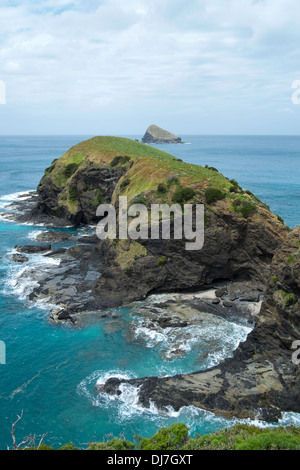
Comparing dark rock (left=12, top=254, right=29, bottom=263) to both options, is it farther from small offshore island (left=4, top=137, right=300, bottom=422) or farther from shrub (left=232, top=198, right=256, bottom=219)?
shrub (left=232, top=198, right=256, bottom=219)

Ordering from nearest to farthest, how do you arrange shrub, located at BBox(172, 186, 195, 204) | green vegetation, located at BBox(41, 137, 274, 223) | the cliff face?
1. the cliff face
2. shrub, located at BBox(172, 186, 195, 204)
3. green vegetation, located at BBox(41, 137, 274, 223)

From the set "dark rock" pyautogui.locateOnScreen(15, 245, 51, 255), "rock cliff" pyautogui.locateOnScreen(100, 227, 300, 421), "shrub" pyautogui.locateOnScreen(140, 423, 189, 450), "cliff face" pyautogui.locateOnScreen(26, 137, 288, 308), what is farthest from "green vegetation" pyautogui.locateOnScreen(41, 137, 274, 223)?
"shrub" pyautogui.locateOnScreen(140, 423, 189, 450)

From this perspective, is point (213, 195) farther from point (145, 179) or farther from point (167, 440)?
point (167, 440)

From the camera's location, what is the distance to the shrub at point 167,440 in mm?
21844

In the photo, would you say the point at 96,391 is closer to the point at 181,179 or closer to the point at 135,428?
the point at 135,428

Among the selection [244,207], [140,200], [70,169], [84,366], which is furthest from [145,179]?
[84,366]

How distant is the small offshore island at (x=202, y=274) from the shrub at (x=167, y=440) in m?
6.31

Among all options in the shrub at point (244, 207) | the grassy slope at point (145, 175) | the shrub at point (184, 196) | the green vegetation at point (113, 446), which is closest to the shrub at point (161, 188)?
the grassy slope at point (145, 175)

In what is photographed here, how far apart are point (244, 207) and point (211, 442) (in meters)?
32.8

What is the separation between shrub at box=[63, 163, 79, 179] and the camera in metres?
84.6

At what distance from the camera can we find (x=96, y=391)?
3112cm

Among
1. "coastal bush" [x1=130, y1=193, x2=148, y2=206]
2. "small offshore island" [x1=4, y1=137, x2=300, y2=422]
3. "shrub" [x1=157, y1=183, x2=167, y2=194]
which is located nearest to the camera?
"small offshore island" [x1=4, y1=137, x2=300, y2=422]

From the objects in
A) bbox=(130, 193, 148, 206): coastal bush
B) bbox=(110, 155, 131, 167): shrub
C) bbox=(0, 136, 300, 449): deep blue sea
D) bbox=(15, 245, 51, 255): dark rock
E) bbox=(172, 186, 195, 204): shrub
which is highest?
bbox=(110, 155, 131, 167): shrub

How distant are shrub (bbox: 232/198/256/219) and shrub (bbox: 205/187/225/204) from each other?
88.0 inches
